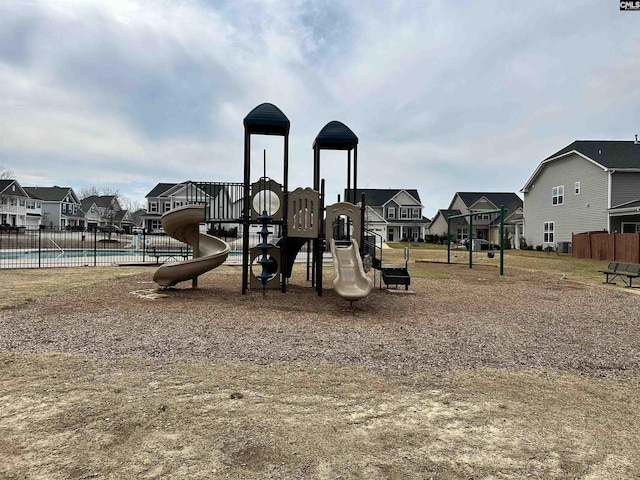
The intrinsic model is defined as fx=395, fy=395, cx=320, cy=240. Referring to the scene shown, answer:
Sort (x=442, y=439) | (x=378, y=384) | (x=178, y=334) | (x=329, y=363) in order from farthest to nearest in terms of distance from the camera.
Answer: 1. (x=178, y=334)
2. (x=329, y=363)
3. (x=378, y=384)
4. (x=442, y=439)

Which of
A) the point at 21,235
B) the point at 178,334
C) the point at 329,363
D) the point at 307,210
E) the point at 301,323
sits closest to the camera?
the point at 329,363

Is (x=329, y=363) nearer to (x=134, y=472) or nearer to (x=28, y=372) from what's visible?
(x=134, y=472)

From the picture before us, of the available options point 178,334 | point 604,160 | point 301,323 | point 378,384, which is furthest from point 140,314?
point 604,160

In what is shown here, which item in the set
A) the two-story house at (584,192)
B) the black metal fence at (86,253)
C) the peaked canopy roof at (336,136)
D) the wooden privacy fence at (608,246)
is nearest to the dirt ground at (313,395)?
the peaked canopy roof at (336,136)

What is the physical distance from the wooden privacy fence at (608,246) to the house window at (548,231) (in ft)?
18.5

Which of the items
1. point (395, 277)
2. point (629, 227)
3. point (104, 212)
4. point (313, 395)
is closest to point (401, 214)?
point (629, 227)

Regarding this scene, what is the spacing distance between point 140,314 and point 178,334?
6.29ft

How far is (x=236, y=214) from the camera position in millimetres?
11016

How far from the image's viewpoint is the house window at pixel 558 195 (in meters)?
30.4

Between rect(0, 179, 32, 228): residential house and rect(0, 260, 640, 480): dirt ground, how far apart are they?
Result: 58321mm

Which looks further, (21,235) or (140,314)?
(21,235)

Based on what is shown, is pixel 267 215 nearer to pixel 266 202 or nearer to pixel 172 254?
pixel 266 202

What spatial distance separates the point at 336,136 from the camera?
11531 millimetres

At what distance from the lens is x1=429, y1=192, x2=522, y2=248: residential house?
50219 millimetres
